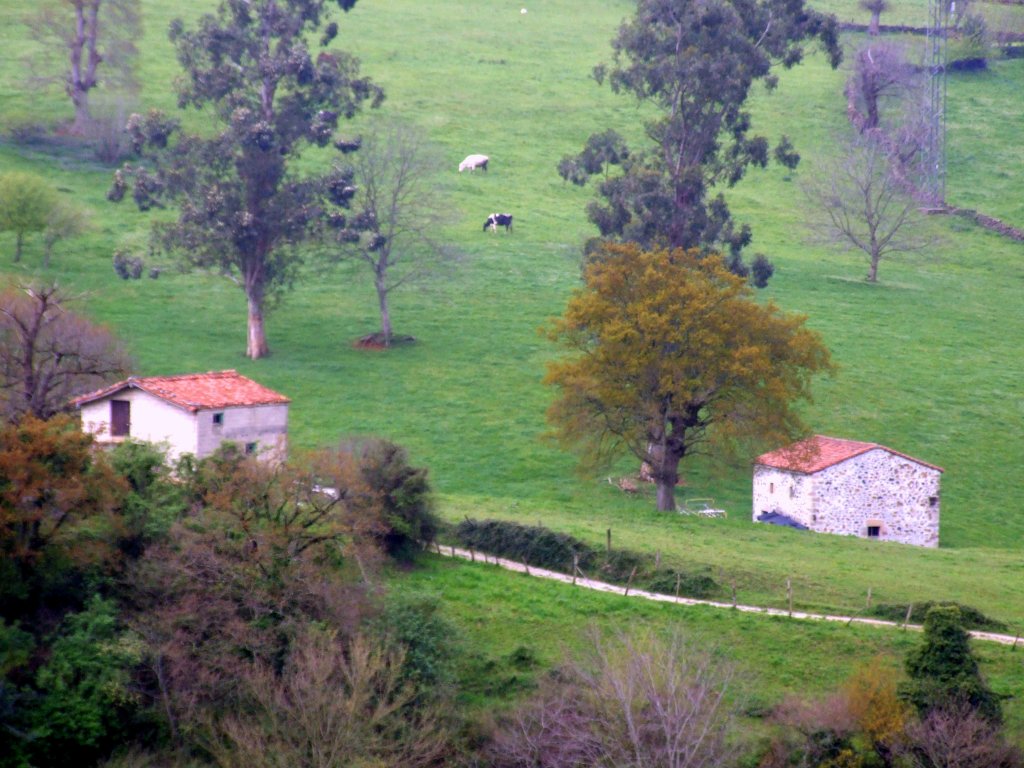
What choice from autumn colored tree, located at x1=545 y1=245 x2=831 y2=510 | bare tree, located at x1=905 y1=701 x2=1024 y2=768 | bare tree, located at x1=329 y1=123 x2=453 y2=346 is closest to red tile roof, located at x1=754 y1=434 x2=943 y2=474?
autumn colored tree, located at x1=545 y1=245 x2=831 y2=510

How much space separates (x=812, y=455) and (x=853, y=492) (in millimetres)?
2018

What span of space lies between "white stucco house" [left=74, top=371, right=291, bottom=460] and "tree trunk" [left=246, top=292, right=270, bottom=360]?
1444cm

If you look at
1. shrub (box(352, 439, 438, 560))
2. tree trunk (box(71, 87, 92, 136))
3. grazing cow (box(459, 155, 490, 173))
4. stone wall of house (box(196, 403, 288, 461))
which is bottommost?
shrub (box(352, 439, 438, 560))

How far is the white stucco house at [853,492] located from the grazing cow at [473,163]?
127 ft

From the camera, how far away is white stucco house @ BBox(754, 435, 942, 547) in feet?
149

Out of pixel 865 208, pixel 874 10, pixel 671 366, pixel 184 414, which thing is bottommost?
pixel 184 414

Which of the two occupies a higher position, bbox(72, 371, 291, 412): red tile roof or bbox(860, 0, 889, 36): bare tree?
bbox(860, 0, 889, 36): bare tree

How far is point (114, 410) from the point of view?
1649 inches

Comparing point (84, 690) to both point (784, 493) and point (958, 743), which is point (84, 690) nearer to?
point (958, 743)

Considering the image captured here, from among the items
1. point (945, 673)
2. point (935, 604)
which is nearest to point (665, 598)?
point (935, 604)

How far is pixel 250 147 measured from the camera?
57375mm

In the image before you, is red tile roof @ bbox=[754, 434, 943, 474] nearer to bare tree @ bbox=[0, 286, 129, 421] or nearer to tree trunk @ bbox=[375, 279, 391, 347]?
tree trunk @ bbox=[375, 279, 391, 347]

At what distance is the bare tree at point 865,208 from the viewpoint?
74875 millimetres

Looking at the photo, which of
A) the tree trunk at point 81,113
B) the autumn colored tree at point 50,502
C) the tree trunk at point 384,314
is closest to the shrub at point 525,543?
the autumn colored tree at point 50,502
